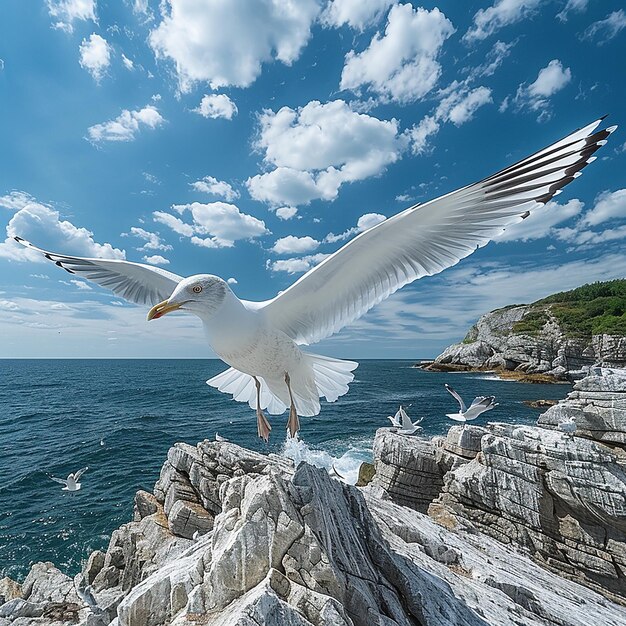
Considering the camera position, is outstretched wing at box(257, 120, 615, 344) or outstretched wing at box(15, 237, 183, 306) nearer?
outstretched wing at box(257, 120, 615, 344)

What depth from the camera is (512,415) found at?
97.3 ft

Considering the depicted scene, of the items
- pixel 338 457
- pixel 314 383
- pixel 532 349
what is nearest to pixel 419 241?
pixel 314 383

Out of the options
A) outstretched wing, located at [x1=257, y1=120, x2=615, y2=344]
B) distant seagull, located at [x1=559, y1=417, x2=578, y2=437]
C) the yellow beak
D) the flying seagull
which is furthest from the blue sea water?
outstretched wing, located at [x1=257, y1=120, x2=615, y2=344]

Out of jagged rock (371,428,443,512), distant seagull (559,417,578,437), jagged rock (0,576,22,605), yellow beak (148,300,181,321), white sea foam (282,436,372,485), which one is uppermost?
yellow beak (148,300,181,321)

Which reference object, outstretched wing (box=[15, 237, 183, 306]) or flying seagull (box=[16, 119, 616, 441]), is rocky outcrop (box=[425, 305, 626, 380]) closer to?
flying seagull (box=[16, 119, 616, 441])

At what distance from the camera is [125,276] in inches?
202

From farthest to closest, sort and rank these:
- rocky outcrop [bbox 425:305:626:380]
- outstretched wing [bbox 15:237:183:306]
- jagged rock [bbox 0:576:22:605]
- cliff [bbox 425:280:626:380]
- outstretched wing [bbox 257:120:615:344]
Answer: cliff [bbox 425:280:626:380] → rocky outcrop [bbox 425:305:626:380] → jagged rock [bbox 0:576:22:605] → outstretched wing [bbox 15:237:183:306] → outstretched wing [bbox 257:120:615:344]

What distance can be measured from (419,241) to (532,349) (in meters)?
63.5

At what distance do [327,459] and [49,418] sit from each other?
24.9m

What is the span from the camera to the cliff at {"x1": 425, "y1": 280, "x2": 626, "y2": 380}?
5166 centimetres

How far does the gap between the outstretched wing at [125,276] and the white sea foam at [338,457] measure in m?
12.1

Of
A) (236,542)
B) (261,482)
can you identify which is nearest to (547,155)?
(261,482)

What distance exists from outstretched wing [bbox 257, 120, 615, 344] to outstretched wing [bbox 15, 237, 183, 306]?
Answer: 5.48 ft

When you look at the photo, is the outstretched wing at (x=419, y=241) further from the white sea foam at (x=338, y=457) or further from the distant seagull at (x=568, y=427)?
the white sea foam at (x=338, y=457)
